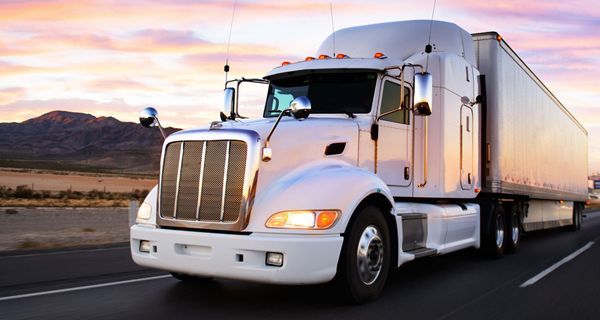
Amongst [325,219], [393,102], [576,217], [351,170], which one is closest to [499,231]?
[393,102]

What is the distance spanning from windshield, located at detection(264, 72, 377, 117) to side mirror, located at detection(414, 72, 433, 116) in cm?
55

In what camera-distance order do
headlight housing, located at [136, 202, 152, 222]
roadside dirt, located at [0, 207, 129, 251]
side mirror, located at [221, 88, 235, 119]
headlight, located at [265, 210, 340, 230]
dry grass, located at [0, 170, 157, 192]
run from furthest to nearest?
dry grass, located at [0, 170, 157, 192] → roadside dirt, located at [0, 207, 129, 251] → side mirror, located at [221, 88, 235, 119] → headlight housing, located at [136, 202, 152, 222] → headlight, located at [265, 210, 340, 230]

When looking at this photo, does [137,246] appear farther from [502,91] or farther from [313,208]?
[502,91]

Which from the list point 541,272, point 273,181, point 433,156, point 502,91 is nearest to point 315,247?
point 273,181

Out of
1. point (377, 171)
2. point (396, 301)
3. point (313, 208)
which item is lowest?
point (396, 301)

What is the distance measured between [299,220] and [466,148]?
16.6 feet

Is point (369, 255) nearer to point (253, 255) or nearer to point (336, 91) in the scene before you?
point (253, 255)

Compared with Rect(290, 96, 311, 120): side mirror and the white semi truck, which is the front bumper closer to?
the white semi truck

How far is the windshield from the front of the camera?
7.70 meters

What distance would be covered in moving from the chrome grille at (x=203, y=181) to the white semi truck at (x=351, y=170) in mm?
14

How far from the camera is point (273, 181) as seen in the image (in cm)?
629

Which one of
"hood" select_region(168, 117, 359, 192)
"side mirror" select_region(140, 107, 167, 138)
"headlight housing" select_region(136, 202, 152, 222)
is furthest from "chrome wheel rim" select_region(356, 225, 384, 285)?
"side mirror" select_region(140, 107, 167, 138)

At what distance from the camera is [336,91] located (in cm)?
788

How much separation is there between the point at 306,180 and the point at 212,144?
3.43 ft
